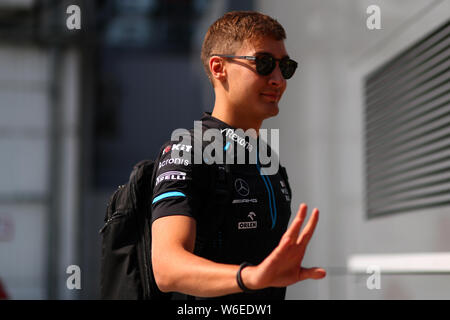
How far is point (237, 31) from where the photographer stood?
228 centimetres

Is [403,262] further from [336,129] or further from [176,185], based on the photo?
[176,185]

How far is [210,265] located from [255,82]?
2.23 feet

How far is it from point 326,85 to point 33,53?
8.96 metres

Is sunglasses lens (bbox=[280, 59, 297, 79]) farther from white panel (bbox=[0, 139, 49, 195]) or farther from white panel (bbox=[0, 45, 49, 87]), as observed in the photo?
white panel (bbox=[0, 45, 49, 87])

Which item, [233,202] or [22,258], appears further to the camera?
[22,258]

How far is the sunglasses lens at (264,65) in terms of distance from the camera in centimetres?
218

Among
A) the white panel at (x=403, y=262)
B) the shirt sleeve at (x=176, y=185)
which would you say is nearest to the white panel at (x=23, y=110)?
the white panel at (x=403, y=262)

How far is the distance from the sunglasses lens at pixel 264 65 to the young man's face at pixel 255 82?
12 mm

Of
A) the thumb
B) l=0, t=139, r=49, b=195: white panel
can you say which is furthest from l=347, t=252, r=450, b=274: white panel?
l=0, t=139, r=49, b=195: white panel

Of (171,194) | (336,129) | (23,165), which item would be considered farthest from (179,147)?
(23,165)

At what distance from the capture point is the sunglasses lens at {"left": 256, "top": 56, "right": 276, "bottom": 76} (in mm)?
2184

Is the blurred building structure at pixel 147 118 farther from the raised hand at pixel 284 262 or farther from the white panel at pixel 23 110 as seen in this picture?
the raised hand at pixel 284 262

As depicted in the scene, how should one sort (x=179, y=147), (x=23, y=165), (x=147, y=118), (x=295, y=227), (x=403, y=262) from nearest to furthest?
(x=295, y=227) → (x=179, y=147) → (x=403, y=262) → (x=23, y=165) → (x=147, y=118)
